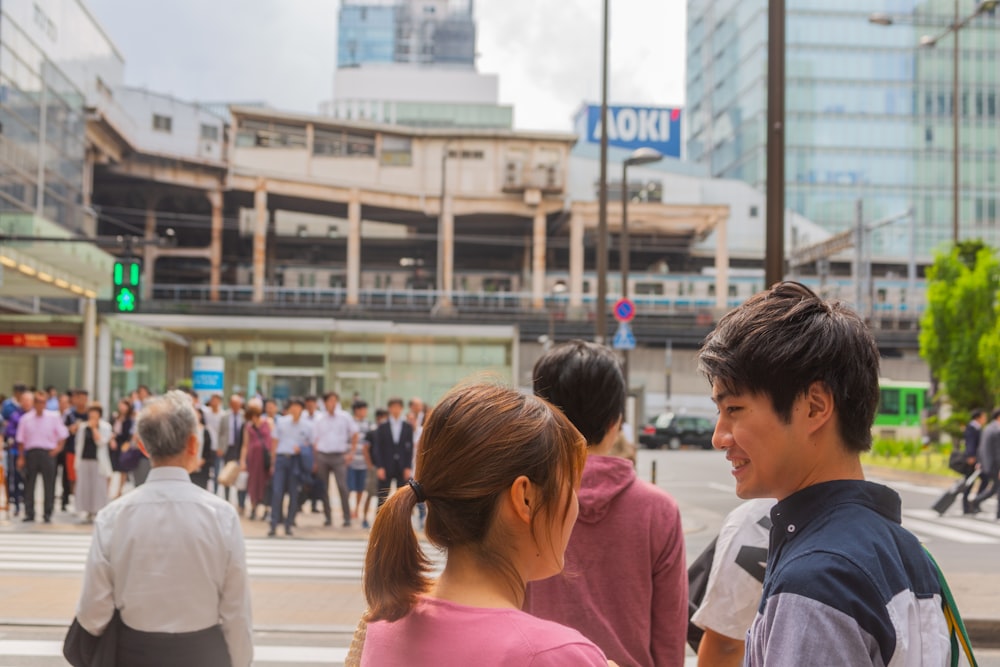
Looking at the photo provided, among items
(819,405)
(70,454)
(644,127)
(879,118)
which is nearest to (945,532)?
(70,454)

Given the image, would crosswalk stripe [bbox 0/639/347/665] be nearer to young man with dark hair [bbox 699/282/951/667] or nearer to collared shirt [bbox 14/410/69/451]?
young man with dark hair [bbox 699/282/951/667]

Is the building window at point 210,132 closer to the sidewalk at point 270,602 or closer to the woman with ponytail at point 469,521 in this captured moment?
the sidewalk at point 270,602

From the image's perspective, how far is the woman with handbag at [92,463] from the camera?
52.2 ft

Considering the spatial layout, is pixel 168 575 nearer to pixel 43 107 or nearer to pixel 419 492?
pixel 419 492

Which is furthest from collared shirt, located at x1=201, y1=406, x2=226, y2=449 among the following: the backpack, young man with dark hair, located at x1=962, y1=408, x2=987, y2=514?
the backpack

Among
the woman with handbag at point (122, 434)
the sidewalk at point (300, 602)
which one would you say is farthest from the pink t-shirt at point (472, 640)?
the woman with handbag at point (122, 434)

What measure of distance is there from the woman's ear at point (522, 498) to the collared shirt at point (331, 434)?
586 inches

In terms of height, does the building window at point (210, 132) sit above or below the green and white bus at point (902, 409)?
above

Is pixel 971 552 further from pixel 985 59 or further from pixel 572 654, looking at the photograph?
pixel 985 59

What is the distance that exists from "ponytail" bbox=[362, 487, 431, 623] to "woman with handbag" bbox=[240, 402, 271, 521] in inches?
620

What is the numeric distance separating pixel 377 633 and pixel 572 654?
0.40 m

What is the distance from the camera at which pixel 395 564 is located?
75.1 inches

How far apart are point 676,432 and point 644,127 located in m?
18.9

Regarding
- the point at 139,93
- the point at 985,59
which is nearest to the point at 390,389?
the point at 139,93
